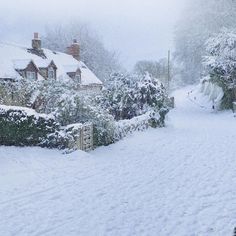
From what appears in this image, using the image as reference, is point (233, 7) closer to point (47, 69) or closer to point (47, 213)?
point (47, 69)

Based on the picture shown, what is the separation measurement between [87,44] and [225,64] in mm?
30287

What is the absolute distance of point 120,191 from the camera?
10.7m

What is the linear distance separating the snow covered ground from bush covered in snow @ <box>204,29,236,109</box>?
17.2 metres

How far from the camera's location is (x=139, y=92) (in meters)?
24.2

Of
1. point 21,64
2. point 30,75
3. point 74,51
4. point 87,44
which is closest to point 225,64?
point 30,75

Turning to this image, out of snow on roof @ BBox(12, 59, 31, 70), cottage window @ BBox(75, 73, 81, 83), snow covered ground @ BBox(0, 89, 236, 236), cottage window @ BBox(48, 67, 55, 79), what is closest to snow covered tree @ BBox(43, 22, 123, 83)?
cottage window @ BBox(75, 73, 81, 83)

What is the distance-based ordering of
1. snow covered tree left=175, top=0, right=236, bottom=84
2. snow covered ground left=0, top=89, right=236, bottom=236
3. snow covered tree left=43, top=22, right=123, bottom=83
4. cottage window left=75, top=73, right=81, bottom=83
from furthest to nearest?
snow covered tree left=43, top=22, right=123, bottom=83
snow covered tree left=175, top=0, right=236, bottom=84
cottage window left=75, top=73, right=81, bottom=83
snow covered ground left=0, top=89, right=236, bottom=236

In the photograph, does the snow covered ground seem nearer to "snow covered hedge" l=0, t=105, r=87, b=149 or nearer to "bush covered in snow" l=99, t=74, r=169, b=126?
"snow covered hedge" l=0, t=105, r=87, b=149

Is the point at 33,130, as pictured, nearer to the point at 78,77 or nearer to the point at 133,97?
the point at 133,97

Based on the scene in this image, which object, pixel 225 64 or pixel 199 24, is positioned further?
pixel 199 24

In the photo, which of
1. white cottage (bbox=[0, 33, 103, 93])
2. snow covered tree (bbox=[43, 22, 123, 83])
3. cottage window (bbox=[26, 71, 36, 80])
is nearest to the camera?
white cottage (bbox=[0, 33, 103, 93])

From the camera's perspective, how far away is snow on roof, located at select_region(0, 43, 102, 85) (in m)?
29.8

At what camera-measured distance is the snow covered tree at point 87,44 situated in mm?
58562

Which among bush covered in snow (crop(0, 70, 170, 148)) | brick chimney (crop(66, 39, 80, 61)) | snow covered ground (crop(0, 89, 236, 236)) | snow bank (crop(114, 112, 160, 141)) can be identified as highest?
brick chimney (crop(66, 39, 80, 61))
